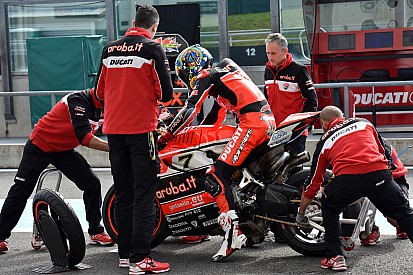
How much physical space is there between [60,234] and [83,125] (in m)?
0.96

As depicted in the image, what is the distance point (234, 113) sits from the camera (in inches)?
279

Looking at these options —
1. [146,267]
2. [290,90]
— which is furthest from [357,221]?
[290,90]

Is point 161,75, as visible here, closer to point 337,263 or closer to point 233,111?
point 233,111

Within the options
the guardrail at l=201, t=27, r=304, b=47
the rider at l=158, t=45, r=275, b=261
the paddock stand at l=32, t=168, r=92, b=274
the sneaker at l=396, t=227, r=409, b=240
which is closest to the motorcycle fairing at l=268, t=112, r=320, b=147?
the rider at l=158, t=45, r=275, b=261

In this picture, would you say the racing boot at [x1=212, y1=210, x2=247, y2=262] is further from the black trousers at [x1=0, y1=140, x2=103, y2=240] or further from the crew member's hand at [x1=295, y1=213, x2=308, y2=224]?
the black trousers at [x1=0, y1=140, x2=103, y2=240]

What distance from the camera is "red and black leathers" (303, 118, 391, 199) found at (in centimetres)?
617

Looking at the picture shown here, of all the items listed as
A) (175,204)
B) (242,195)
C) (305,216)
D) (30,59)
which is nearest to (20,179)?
(175,204)

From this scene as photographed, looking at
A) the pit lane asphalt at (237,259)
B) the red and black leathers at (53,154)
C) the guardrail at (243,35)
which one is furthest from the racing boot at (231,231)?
the guardrail at (243,35)

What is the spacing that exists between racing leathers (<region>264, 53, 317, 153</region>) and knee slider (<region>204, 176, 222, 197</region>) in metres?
1.48

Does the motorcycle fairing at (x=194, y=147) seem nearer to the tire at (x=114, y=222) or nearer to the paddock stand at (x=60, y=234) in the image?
the tire at (x=114, y=222)

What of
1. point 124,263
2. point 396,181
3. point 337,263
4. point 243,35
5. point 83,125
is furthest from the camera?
point 243,35

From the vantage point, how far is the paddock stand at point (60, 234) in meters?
6.72

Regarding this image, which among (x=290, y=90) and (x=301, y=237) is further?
(x=290, y=90)

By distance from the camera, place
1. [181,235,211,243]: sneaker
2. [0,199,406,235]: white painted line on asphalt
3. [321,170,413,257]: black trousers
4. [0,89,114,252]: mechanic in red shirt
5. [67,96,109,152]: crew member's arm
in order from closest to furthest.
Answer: [321,170,413,257]: black trousers
[67,96,109,152]: crew member's arm
[0,89,114,252]: mechanic in red shirt
[181,235,211,243]: sneaker
[0,199,406,235]: white painted line on asphalt
